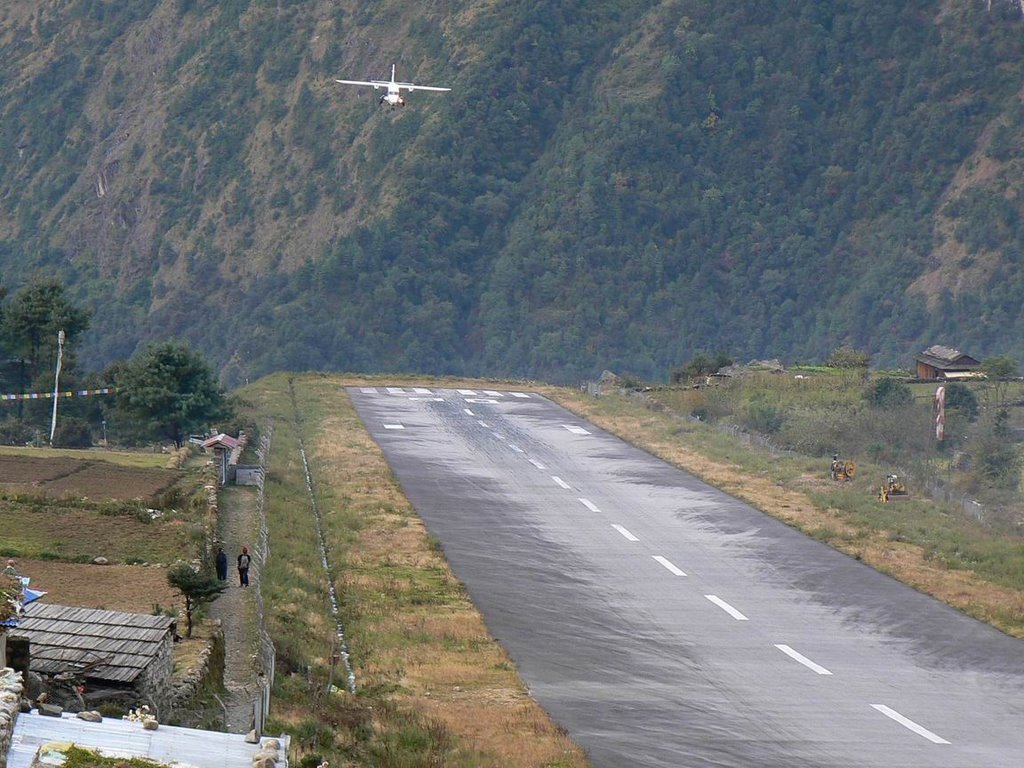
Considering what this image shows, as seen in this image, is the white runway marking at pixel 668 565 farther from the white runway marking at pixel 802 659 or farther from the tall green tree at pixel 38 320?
the tall green tree at pixel 38 320

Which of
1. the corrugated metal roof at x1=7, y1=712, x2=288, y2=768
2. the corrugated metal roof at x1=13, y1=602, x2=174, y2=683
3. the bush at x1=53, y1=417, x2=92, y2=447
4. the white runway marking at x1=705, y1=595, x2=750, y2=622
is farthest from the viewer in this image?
the bush at x1=53, y1=417, x2=92, y2=447

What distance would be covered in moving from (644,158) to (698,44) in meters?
13.6

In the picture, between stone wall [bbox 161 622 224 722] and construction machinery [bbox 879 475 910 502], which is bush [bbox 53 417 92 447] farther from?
stone wall [bbox 161 622 224 722]

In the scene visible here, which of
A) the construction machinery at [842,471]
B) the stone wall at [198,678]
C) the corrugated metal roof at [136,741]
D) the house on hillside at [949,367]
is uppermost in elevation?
the house on hillside at [949,367]

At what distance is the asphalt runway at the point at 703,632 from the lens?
83.3 feet

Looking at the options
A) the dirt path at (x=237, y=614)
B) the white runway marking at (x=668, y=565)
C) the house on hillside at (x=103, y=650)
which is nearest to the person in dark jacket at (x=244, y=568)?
the dirt path at (x=237, y=614)

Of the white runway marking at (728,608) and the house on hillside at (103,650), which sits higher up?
the house on hillside at (103,650)

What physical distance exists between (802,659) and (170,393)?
29062 millimetres

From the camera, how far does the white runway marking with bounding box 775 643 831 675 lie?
97.2 feet

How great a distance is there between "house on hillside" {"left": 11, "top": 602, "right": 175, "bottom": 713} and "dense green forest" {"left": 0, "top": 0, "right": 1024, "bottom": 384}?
10749cm

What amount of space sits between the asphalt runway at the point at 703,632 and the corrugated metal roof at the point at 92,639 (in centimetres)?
673

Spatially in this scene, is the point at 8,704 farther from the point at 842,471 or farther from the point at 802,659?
the point at 842,471

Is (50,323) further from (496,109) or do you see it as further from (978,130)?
(978,130)

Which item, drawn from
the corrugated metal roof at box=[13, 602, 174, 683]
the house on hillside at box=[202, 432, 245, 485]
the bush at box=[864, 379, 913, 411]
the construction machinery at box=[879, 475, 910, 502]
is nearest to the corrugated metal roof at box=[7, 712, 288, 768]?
the corrugated metal roof at box=[13, 602, 174, 683]
